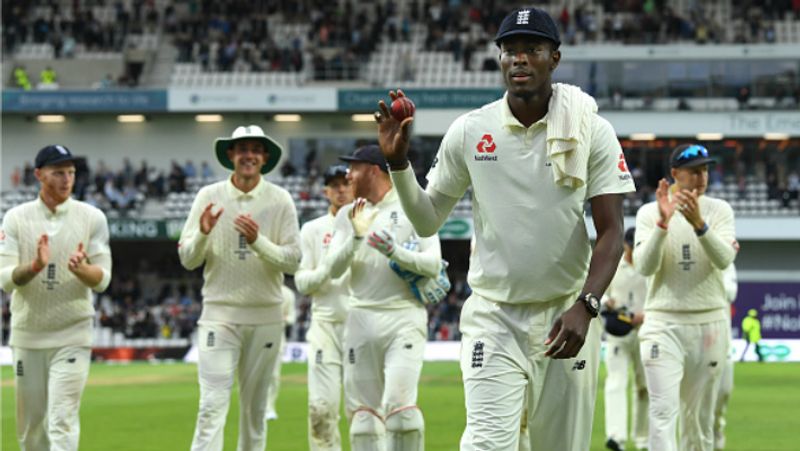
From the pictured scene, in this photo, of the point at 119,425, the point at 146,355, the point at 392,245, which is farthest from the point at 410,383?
the point at 146,355

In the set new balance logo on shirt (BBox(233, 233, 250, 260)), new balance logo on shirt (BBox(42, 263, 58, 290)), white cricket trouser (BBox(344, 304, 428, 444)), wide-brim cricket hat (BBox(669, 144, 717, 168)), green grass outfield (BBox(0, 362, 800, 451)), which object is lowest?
green grass outfield (BBox(0, 362, 800, 451))

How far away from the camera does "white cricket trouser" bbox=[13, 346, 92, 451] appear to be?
10.9 meters

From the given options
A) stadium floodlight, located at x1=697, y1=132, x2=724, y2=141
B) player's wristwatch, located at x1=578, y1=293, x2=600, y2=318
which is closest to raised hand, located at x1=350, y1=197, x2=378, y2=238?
player's wristwatch, located at x1=578, y1=293, x2=600, y2=318

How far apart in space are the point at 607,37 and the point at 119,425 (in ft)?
118

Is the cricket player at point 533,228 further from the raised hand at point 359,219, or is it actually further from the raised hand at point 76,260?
the raised hand at point 76,260

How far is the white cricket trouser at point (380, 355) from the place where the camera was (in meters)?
10.8

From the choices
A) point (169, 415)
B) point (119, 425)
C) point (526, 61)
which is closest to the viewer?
point (526, 61)

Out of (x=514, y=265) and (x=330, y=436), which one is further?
(x=330, y=436)

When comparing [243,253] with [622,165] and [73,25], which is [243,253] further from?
[73,25]

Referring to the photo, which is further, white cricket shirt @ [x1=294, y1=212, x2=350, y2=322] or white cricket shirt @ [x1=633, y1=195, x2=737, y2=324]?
white cricket shirt @ [x1=294, y1=212, x2=350, y2=322]

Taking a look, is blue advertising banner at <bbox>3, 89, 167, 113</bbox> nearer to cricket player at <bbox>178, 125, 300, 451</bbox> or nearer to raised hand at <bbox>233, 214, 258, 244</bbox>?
cricket player at <bbox>178, 125, 300, 451</bbox>

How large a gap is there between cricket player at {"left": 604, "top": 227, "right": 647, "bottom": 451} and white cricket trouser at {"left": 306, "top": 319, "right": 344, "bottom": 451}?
11.3 feet

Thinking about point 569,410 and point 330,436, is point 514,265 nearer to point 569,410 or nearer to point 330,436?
point 569,410

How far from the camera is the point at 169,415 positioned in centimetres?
2006
